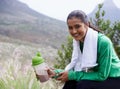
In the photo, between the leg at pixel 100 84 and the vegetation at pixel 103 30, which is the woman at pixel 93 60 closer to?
the leg at pixel 100 84

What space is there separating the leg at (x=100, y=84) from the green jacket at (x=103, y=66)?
0.04 metres

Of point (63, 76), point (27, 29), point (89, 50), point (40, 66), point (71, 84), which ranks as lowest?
point (27, 29)

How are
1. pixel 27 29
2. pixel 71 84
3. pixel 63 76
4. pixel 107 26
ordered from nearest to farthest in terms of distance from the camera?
pixel 63 76 → pixel 71 84 → pixel 107 26 → pixel 27 29

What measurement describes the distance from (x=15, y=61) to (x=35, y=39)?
38.3 meters

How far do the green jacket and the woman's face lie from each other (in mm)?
154

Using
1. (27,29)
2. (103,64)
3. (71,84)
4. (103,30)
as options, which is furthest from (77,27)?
(27,29)

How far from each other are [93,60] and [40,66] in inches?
18.9

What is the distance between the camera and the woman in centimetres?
355

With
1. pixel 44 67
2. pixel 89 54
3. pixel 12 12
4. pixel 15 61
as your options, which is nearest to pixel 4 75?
pixel 15 61

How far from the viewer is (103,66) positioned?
3545 millimetres

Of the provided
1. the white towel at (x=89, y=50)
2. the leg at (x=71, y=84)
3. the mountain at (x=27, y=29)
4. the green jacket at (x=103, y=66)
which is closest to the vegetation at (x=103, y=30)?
the leg at (x=71, y=84)

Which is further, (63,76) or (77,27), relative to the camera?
(63,76)

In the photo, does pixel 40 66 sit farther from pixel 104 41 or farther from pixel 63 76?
pixel 104 41

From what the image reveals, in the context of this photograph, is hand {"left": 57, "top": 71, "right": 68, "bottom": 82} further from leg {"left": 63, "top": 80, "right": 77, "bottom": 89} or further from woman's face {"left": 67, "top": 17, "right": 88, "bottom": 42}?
woman's face {"left": 67, "top": 17, "right": 88, "bottom": 42}
